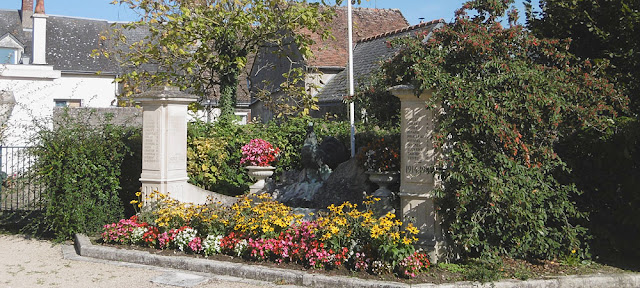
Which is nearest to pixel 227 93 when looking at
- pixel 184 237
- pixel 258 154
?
pixel 258 154

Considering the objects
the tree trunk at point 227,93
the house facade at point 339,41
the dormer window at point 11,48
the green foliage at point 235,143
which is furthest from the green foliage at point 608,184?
the dormer window at point 11,48

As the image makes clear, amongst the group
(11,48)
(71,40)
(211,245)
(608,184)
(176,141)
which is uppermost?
(71,40)

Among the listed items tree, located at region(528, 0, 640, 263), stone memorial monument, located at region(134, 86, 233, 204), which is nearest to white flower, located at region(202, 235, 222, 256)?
stone memorial monument, located at region(134, 86, 233, 204)

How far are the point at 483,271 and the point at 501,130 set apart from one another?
1675 mm

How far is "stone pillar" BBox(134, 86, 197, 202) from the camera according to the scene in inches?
365

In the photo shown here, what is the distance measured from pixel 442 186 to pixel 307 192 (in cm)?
367

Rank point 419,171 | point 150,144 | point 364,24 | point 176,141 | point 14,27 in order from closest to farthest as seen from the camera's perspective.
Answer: point 419,171 < point 150,144 < point 176,141 < point 364,24 < point 14,27

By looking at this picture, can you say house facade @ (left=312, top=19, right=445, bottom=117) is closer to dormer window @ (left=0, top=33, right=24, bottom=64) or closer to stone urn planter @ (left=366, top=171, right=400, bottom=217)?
stone urn planter @ (left=366, top=171, right=400, bottom=217)

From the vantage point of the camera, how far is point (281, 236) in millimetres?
7336

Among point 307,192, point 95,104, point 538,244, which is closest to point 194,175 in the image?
point 307,192

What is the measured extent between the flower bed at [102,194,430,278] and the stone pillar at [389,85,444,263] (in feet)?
0.79

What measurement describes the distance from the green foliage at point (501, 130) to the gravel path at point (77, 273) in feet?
8.63

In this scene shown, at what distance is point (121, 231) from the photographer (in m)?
8.52

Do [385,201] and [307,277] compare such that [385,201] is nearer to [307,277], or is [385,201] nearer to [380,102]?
[380,102]
